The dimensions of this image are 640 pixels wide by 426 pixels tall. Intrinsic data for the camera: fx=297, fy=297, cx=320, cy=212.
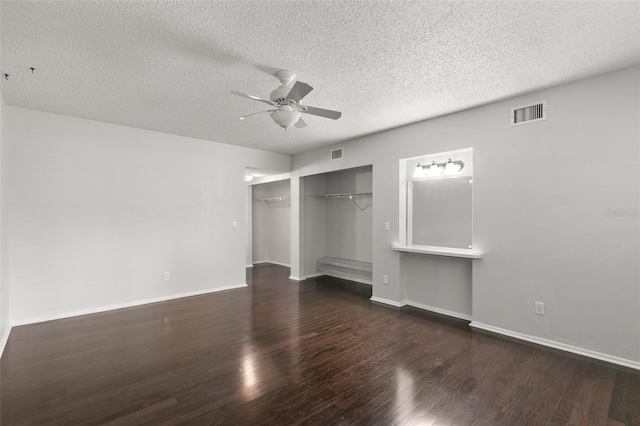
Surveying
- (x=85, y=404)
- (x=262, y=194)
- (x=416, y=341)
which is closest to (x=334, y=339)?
(x=416, y=341)

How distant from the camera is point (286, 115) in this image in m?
2.72

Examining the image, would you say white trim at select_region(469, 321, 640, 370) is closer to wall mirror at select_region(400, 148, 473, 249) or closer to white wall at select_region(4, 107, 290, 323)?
wall mirror at select_region(400, 148, 473, 249)

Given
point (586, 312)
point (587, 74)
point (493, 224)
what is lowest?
point (586, 312)

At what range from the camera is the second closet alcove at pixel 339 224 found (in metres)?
6.09

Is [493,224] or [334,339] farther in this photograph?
[493,224]

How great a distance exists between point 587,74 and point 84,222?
20.6 ft

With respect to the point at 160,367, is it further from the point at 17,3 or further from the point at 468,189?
the point at 468,189

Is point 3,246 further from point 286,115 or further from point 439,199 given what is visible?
point 439,199

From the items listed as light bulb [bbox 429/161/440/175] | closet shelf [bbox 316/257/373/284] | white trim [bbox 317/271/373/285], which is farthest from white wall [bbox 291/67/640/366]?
white trim [bbox 317/271/373/285]

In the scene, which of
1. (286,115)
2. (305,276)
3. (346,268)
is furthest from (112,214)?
(346,268)

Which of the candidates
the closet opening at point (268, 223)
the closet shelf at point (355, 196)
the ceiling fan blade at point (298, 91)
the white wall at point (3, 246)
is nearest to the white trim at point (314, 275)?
the closet opening at point (268, 223)

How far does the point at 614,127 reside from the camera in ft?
9.23

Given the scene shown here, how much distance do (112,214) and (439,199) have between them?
491 cm

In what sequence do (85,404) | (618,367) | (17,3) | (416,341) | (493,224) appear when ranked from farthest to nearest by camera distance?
(493,224) < (416,341) < (618,367) < (85,404) < (17,3)
